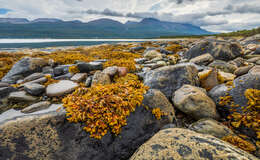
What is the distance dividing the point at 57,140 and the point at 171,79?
3.62 m

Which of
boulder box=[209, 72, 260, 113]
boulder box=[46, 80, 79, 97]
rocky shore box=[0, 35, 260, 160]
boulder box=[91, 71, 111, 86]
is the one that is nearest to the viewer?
rocky shore box=[0, 35, 260, 160]

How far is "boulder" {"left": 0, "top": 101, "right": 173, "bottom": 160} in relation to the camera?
1.86m

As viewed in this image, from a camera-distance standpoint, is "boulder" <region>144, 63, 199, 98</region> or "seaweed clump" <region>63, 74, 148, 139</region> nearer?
"seaweed clump" <region>63, 74, 148, 139</region>

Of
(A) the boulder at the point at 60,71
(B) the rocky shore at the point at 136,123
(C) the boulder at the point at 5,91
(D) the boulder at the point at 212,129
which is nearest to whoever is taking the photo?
(B) the rocky shore at the point at 136,123

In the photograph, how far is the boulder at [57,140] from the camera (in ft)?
6.10

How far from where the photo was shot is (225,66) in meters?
5.98

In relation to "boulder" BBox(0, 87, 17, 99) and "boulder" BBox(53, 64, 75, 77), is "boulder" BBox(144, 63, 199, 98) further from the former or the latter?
"boulder" BBox(53, 64, 75, 77)

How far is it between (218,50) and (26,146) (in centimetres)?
1034

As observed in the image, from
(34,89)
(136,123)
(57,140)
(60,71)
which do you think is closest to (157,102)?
(136,123)

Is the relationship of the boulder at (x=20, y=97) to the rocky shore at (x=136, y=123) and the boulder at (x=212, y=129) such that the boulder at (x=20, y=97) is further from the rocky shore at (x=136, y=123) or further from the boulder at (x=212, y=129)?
the boulder at (x=212, y=129)

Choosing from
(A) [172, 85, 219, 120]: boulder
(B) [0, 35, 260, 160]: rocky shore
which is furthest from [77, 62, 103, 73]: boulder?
(A) [172, 85, 219, 120]: boulder

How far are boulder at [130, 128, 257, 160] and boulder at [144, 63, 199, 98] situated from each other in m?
2.18

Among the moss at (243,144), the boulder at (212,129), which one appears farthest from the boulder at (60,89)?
the moss at (243,144)

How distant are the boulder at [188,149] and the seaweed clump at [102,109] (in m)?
0.70
